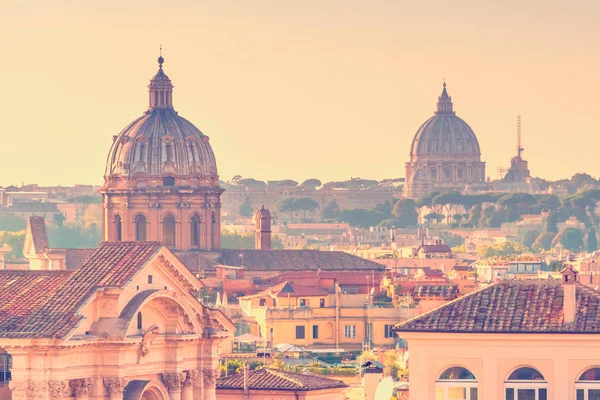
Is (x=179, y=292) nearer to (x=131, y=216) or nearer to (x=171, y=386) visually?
(x=171, y=386)

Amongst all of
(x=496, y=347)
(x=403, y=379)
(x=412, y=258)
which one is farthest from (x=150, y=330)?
(x=412, y=258)

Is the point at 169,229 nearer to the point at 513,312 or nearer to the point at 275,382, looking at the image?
the point at 275,382

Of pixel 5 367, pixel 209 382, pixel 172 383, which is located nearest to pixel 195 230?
pixel 209 382

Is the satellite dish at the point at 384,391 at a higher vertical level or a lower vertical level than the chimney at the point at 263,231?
lower

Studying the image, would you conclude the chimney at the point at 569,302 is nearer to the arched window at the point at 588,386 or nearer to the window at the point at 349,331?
the arched window at the point at 588,386

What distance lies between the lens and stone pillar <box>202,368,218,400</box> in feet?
163

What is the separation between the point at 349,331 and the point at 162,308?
216 ft

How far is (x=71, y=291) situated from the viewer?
47.3 meters

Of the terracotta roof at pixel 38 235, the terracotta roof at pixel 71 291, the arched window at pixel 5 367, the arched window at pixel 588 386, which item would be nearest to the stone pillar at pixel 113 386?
the terracotta roof at pixel 71 291

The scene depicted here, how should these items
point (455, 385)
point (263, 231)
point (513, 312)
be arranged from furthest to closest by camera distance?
point (263, 231), point (513, 312), point (455, 385)

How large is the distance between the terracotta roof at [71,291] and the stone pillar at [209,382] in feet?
7.84

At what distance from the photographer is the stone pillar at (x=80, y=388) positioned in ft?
152

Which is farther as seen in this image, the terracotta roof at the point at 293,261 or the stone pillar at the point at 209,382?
the terracotta roof at the point at 293,261

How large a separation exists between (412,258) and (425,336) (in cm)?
13859
